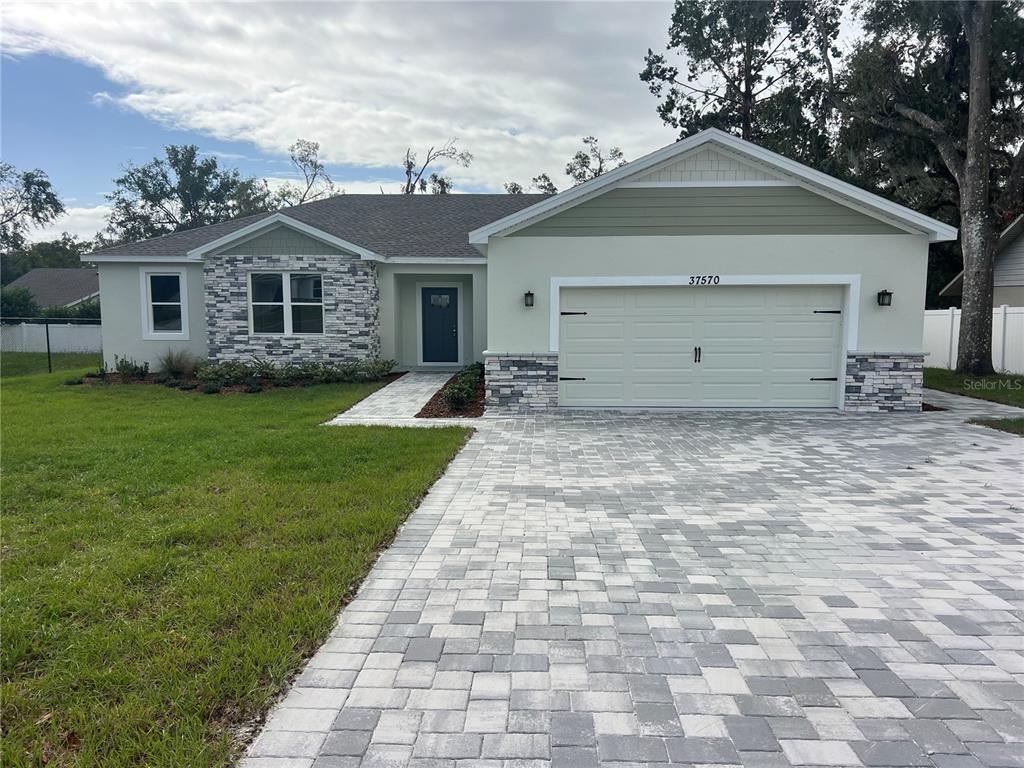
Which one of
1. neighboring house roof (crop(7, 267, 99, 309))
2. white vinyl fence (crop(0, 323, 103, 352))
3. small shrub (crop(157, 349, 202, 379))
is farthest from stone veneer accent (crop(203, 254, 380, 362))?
neighboring house roof (crop(7, 267, 99, 309))

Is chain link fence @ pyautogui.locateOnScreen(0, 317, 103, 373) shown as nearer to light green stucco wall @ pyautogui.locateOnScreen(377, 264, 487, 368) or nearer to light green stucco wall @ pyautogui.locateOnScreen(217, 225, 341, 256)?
light green stucco wall @ pyautogui.locateOnScreen(217, 225, 341, 256)

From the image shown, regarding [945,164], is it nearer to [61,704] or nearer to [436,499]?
[436,499]

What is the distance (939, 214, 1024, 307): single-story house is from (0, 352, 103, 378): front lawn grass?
88.4 feet

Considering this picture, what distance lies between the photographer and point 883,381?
416 inches

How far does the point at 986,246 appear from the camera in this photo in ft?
51.3

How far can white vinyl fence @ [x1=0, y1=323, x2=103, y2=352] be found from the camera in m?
23.3

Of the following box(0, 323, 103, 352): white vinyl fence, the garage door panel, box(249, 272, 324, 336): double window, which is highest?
box(249, 272, 324, 336): double window

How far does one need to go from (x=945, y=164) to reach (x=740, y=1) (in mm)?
8697

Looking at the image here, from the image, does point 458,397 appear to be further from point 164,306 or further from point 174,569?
point 164,306

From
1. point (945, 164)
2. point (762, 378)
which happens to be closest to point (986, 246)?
point (945, 164)

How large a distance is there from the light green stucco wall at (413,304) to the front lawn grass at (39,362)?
8.72 m

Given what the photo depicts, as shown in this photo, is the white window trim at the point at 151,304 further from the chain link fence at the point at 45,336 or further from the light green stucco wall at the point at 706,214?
the light green stucco wall at the point at 706,214

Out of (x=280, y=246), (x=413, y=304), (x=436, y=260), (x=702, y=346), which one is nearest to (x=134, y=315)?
(x=280, y=246)

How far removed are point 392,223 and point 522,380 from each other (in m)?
9.24
